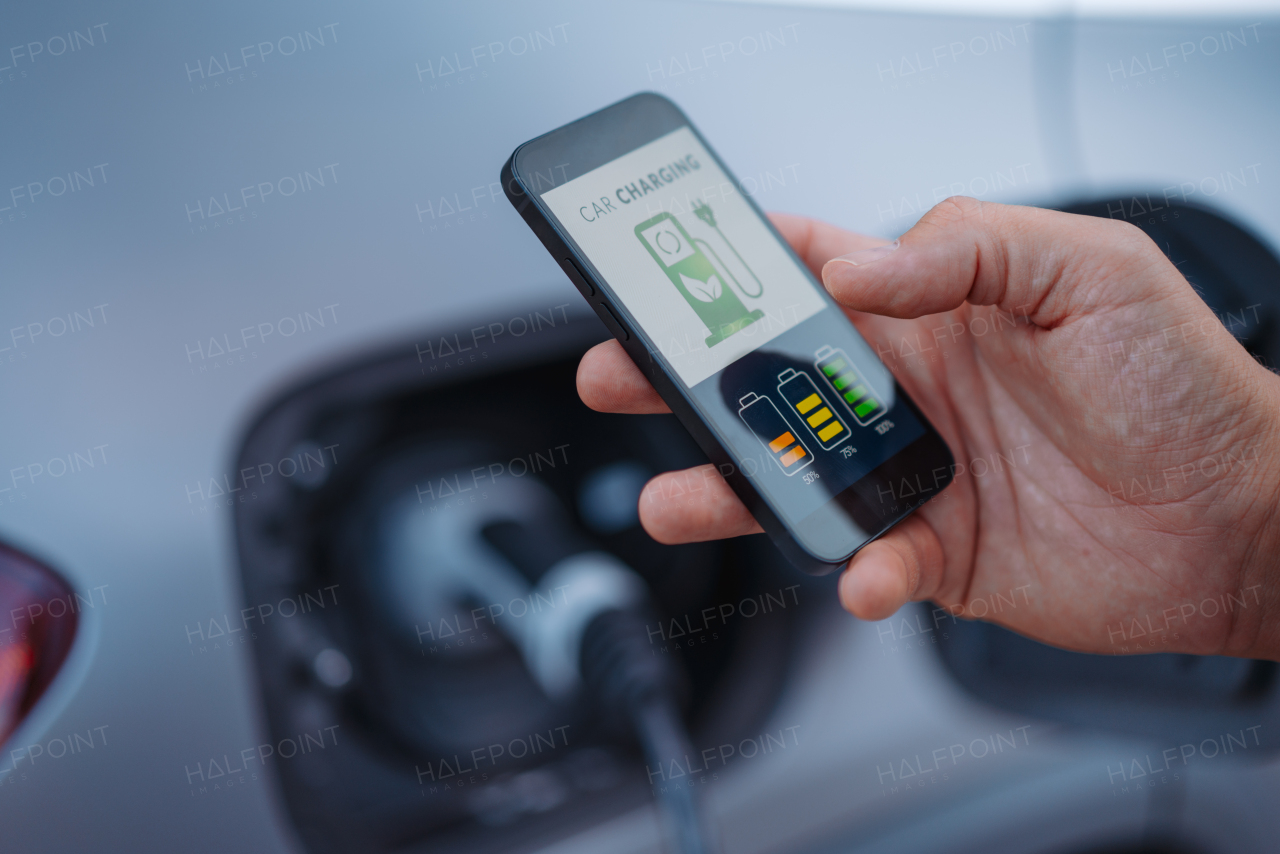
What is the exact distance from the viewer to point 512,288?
2.04ft

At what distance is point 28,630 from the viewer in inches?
21.3

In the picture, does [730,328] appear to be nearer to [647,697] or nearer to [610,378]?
[610,378]

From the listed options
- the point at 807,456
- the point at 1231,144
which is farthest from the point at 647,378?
the point at 1231,144

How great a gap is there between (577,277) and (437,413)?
0.25 m

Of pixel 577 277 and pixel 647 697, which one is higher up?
pixel 577 277

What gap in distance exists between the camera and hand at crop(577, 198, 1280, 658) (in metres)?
0.48

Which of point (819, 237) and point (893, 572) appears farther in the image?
point (819, 237)

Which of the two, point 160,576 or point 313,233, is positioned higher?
point 313,233

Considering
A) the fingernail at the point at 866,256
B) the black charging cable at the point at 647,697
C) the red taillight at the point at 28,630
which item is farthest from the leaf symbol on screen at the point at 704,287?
the red taillight at the point at 28,630

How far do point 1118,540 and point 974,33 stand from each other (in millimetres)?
427

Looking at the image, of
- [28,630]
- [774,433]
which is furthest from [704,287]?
[28,630]

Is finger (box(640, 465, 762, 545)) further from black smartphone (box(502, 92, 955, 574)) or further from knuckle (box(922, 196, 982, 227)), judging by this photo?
knuckle (box(922, 196, 982, 227))

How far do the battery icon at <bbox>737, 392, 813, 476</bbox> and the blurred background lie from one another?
18 centimetres

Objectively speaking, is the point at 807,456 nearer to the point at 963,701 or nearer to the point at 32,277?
the point at 963,701
